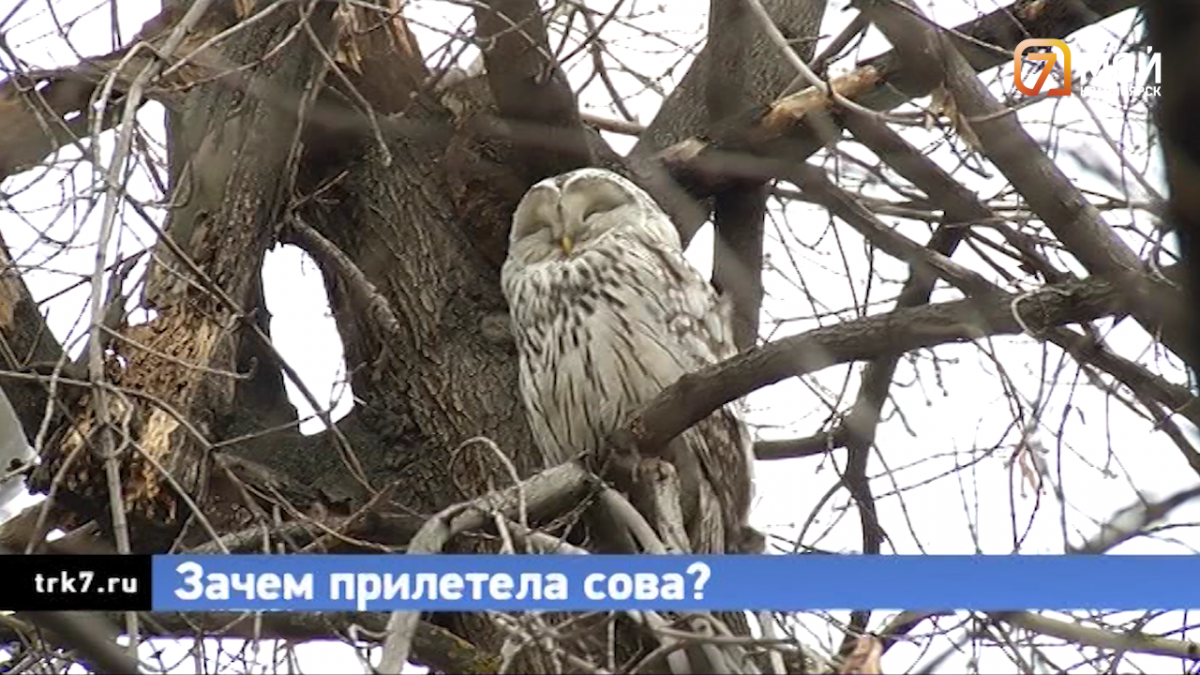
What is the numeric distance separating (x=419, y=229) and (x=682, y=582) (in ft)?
2.41

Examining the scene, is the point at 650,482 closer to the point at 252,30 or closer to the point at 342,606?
the point at 342,606

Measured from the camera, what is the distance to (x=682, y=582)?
1227 mm

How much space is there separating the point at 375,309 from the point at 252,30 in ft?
1.10

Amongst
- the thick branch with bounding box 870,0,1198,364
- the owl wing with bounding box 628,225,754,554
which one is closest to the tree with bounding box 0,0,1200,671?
the thick branch with bounding box 870,0,1198,364

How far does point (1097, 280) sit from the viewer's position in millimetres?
1184

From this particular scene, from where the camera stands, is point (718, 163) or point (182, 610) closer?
point (182, 610)

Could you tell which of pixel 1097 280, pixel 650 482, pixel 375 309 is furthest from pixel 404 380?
pixel 1097 280

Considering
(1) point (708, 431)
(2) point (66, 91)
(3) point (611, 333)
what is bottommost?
(1) point (708, 431)

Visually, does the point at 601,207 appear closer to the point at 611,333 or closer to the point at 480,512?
the point at 611,333

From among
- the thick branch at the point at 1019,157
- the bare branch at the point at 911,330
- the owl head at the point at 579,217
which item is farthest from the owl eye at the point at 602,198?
the bare branch at the point at 911,330

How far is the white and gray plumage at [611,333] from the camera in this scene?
5.62 feet

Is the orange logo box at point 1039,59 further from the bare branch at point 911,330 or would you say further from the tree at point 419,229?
the bare branch at point 911,330

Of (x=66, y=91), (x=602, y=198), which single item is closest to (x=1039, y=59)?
(x=602, y=198)

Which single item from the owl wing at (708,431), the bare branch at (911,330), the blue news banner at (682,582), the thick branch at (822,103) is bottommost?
the blue news banner at (682,582)
